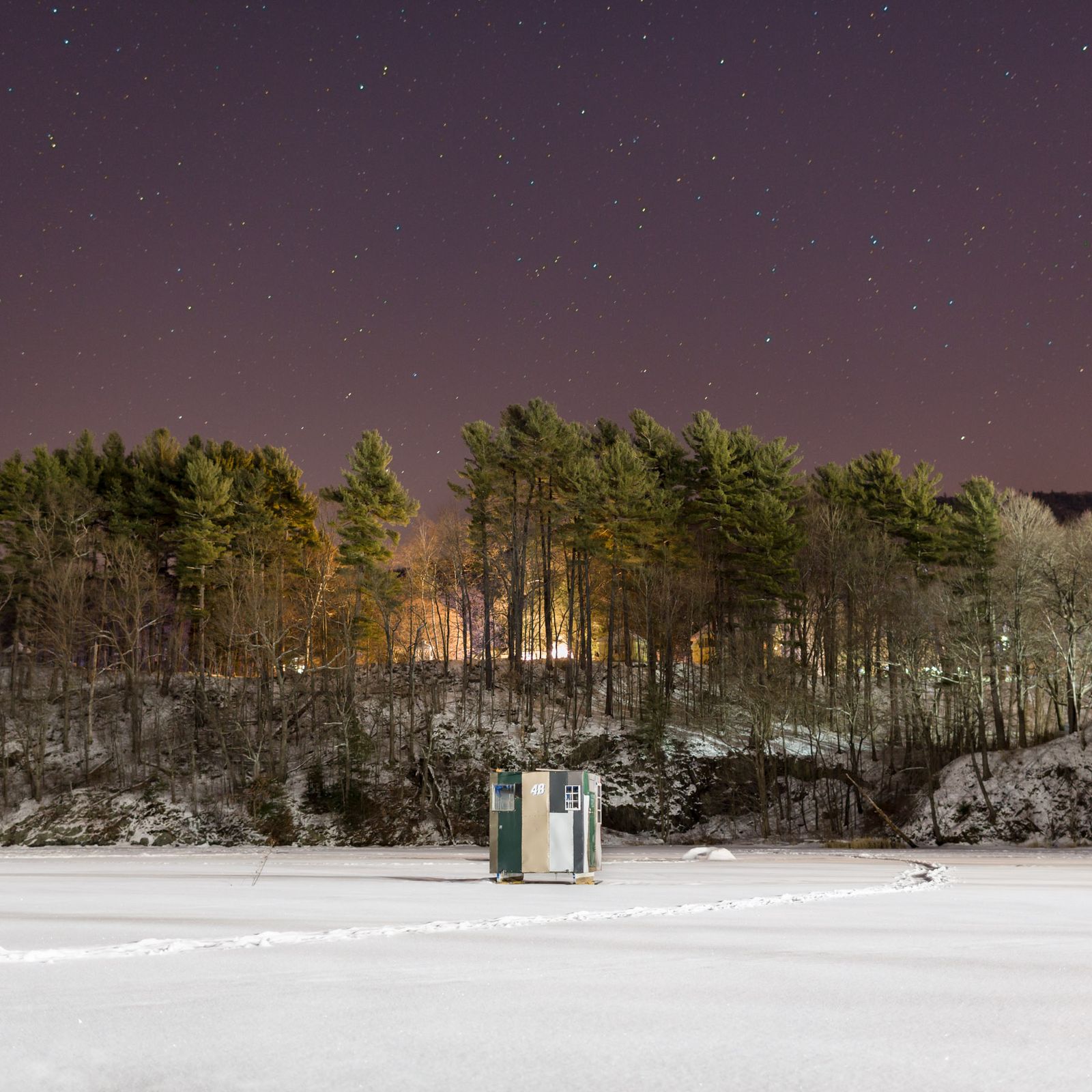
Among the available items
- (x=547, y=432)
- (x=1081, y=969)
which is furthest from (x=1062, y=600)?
(x=1081, y=969)

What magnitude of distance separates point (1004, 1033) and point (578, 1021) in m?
2.32

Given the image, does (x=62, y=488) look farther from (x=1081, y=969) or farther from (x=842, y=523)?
(x=1081, y=969)

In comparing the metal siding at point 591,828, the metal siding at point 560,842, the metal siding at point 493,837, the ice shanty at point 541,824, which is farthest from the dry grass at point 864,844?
the metal siding at point 493,837

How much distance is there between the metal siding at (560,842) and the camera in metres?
21.1

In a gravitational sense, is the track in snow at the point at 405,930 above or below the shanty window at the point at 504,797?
below

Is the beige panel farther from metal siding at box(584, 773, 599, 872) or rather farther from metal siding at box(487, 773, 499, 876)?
metal siding at box(584, 773, 599, 872)

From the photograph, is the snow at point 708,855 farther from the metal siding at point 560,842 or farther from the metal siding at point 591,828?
the metal siding at point 560,842

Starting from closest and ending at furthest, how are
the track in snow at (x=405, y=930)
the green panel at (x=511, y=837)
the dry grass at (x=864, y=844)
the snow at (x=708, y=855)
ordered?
the track in snow at (x=405, y=930), the green panel at (x=511, y=837), the snow at (x=708, y=855), the dry grass at (x=864, y=844)

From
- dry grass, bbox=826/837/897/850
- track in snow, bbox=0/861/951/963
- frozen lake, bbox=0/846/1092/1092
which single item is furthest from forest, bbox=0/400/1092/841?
frozen lake, bbox=0/846/1092/1092

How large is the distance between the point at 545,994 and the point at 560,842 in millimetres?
14555

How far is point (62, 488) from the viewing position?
2243 inches

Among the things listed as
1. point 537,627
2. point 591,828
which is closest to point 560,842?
point 591,828

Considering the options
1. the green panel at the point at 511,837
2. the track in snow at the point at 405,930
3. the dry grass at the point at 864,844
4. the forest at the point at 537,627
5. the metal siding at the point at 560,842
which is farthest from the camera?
the forest at the point at 537,627

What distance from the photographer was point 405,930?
11234 mm
